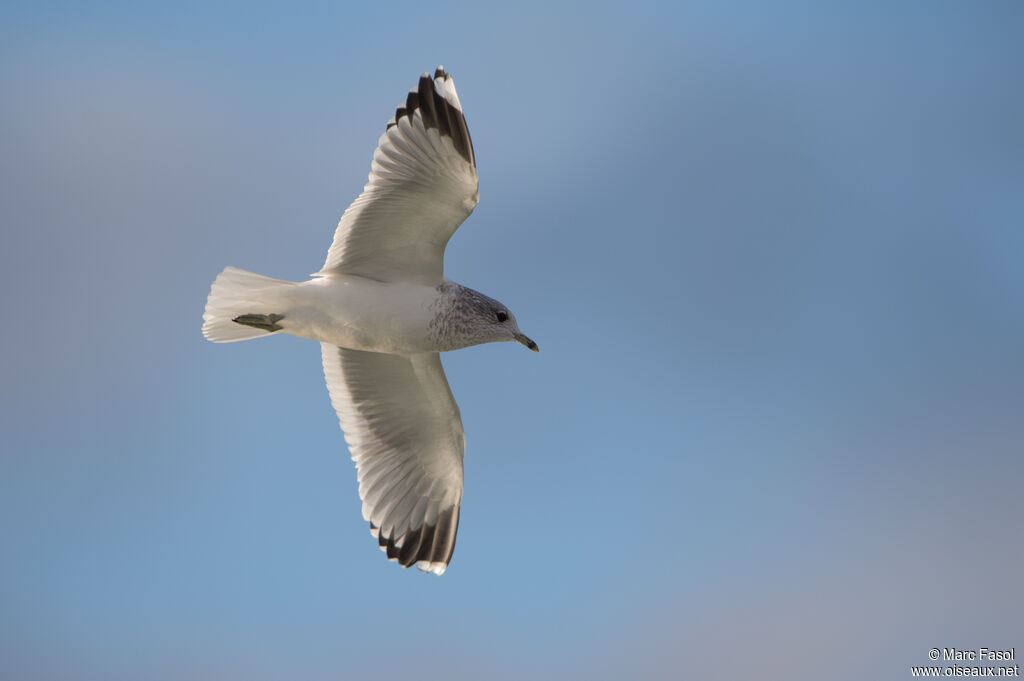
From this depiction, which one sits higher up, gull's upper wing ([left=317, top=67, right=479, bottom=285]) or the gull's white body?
gull's upper wing ([left=317, top=67, right=479, bottom=285])

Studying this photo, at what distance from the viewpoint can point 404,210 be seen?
5.15m

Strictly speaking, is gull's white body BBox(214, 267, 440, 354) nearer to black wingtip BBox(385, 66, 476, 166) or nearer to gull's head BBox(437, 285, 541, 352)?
gull's head BBox(437, 285, 541, 352)

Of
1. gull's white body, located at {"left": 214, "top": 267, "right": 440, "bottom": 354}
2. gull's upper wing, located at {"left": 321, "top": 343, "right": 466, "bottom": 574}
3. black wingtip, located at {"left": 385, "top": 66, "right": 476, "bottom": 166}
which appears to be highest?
black wingtip, located at {"left": 385, "top": 66, "right": 476, "bottom": 166}

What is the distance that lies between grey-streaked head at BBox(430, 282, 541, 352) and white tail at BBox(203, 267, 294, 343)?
786 millimetres

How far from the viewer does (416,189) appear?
5074mm

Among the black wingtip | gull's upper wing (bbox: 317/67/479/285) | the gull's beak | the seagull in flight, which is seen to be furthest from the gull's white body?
the black wingtip

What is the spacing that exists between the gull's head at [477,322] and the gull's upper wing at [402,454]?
2.22 ft

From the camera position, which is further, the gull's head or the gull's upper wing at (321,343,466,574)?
the gull's upper wing at (321,343,466,574)

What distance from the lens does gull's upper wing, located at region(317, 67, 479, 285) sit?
5.00 m

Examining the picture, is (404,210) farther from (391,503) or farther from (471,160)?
(391,503)

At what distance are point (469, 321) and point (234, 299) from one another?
1210 millimetres

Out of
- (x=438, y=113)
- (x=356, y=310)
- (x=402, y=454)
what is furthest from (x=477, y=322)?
(x=402, y=454)

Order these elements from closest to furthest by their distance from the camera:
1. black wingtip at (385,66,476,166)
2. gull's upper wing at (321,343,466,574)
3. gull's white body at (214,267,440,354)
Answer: black wingtip at (385,66,476,166)
gull's white body at (214,267,440,354)
gull's upper wing at (321,343,466,574)

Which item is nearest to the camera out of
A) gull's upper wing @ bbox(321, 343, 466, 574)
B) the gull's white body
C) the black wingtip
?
the black wingtip
